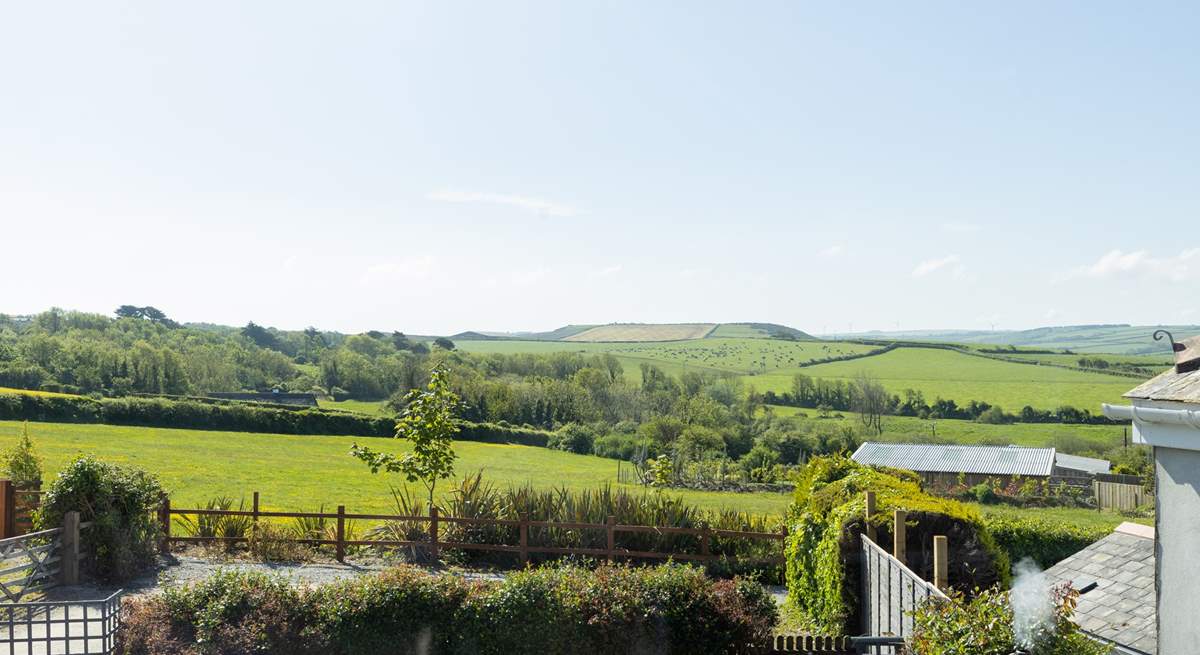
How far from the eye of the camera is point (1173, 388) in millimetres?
5137

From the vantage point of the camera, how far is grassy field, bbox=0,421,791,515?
32688mm

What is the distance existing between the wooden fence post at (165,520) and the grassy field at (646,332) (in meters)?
150

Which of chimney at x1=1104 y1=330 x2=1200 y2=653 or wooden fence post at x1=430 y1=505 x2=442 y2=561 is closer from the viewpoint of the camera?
chimney at x1=1104 y1=330 x2=1200 y2=653

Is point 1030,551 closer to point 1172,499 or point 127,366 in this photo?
point 1172,499

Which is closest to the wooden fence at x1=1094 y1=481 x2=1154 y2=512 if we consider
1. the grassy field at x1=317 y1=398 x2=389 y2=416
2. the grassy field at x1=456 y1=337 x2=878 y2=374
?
the grassy field at x1=317 y1=398 x2=389 y2=416

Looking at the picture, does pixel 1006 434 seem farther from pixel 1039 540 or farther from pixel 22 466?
pixel 22 466

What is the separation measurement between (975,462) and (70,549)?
140 ft

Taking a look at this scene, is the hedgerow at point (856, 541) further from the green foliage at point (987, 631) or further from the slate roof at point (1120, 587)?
the green foliage at point (987, 631)

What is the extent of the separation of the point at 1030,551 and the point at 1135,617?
12.6 meters

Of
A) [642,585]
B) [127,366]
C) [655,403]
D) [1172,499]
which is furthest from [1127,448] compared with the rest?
[127,366]

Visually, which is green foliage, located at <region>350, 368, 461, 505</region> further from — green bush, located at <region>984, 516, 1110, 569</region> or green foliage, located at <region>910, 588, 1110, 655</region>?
green foliage, located at <region>910, 588, 1110, 655</region>

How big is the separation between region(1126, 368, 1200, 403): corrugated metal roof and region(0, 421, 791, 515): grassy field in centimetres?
2240

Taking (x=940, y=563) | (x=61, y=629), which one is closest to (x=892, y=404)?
(x=61, y=629)

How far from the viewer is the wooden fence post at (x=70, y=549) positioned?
49.7 feet
